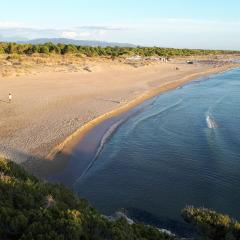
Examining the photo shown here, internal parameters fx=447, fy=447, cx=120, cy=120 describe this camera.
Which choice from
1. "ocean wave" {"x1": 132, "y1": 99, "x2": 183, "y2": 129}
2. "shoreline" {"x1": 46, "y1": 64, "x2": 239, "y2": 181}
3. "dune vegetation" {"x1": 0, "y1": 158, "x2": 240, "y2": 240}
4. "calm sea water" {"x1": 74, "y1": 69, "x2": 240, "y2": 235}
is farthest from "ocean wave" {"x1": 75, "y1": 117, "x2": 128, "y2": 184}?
"dune vegetation" {"x1": 0, "y1": 158, "x2": 240, "y2": 240}

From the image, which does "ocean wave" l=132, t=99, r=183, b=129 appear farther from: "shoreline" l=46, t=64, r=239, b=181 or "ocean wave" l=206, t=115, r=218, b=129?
"ocean wave" l=206, t=115, r=218, b=129

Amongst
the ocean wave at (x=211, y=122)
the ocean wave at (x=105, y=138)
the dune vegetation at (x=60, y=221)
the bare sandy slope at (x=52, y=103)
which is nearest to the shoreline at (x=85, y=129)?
the bare sandy slope at (x=52, y=103)

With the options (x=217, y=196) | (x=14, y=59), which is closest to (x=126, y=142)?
(x=217, y=196)

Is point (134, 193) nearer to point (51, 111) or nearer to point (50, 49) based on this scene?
point (51, 111)

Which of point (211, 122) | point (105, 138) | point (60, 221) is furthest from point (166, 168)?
point (60, 221)

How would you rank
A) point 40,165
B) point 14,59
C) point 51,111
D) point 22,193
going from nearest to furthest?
point 22,193, point 40,165, point 51,111, point 14,59

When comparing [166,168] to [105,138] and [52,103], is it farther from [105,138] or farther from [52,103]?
[52,103]
